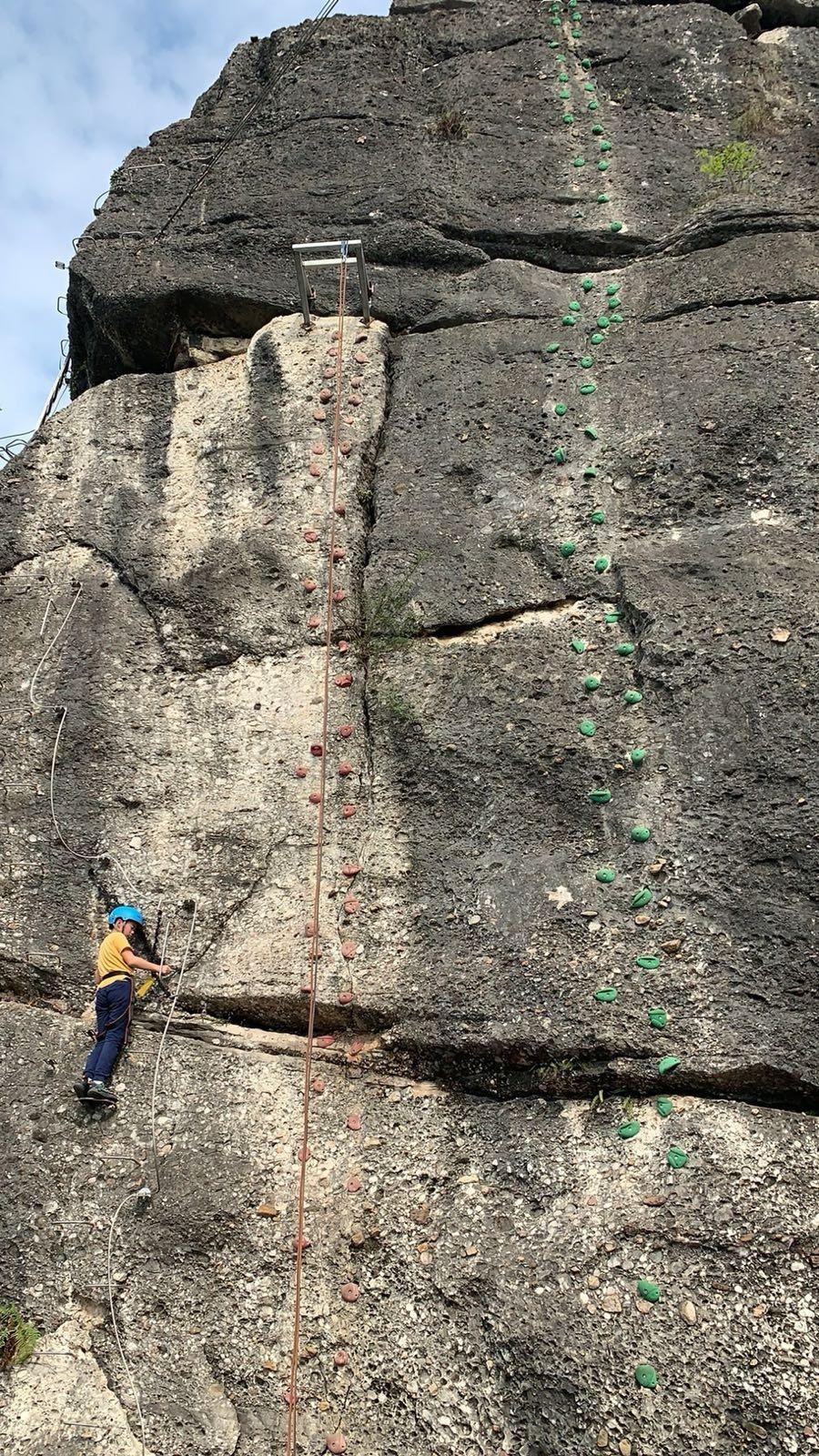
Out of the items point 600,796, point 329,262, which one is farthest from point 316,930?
point 329,262

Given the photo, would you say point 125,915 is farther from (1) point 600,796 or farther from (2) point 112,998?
(1) point 600,796

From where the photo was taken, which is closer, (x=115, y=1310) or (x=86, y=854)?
(x=115, y=1310)

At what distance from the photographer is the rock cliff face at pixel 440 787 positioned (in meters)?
3.60

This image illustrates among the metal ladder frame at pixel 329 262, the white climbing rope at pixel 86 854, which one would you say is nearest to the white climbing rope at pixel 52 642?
the white climbing rope at pixel 86 854

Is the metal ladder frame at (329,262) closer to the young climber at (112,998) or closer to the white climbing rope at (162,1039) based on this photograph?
the white climbing rope at (162,1039)

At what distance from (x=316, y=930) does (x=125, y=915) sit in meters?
0.81

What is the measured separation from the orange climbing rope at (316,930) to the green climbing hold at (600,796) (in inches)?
45.1

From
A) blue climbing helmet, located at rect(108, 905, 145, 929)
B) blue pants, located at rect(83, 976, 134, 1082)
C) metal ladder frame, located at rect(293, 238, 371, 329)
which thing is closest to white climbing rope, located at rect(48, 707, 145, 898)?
blue climbing helmet, located at rect(108, 905, 145, 929)

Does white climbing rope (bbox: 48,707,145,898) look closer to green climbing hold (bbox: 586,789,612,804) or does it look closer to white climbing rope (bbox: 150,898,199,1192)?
white climbing rope (bbox: 150,898,199,1192)

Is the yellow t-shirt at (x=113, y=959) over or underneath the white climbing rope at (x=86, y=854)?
underneath

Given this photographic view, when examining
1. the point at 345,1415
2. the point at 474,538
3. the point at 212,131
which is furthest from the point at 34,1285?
the point at 212,131

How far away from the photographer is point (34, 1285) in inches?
152

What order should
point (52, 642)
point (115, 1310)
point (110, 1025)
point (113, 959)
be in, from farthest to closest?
point (52, 642), point (113, 959), point (110, 1025), point (115, 1310)

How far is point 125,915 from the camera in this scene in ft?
14.6
